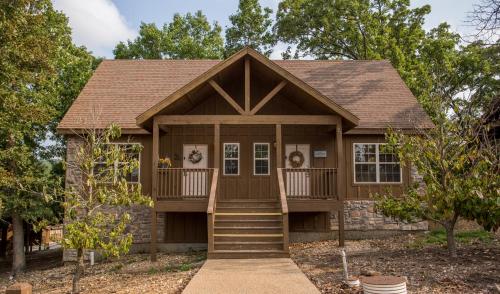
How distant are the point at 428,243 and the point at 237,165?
6.09 m

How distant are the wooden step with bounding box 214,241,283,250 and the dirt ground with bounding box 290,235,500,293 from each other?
1.81 ft

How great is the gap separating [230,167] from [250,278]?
21.6ft

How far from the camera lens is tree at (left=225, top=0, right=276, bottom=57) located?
95.8ft

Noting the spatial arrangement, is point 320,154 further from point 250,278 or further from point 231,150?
point 250,278

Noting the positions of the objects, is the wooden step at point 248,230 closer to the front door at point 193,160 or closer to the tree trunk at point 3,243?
the front door at point 193,160

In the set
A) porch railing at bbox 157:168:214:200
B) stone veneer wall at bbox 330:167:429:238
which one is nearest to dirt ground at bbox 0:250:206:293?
porch railing at bbox 157:168:214:200

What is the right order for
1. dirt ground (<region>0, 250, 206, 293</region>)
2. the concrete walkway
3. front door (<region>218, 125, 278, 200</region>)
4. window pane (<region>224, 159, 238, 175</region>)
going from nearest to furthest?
the concrete walkway
dirt ground (<region>0, 250, 206, 293</region>)
front door (<region>218, 125, 278, 200</region>)
window pane (<region>224, 159, 238, 175</region>)

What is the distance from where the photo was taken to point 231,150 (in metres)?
14.4

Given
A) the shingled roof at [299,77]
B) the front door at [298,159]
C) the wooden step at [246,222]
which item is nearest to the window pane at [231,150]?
the front door at [298,159]

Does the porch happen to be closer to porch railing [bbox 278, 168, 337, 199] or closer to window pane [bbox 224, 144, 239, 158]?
porch railing [bbox 278, 168, 337, 199]

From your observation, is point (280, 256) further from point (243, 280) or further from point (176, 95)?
point (176, 95)

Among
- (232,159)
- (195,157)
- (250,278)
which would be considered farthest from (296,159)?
(250,278)

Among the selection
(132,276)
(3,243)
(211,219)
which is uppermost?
(211,219)

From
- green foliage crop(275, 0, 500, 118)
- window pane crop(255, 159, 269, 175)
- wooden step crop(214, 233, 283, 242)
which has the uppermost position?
green foliage crop(275, 0, 500, 118)
